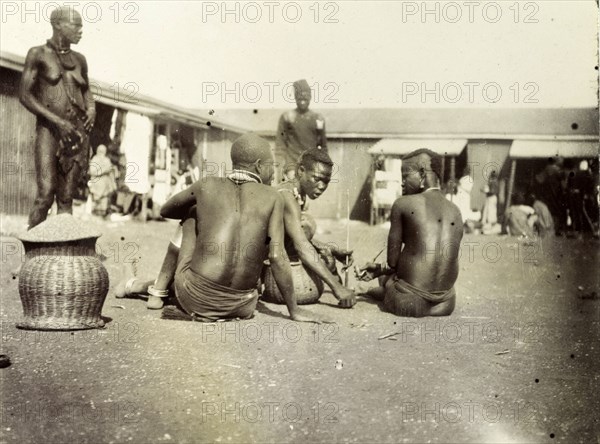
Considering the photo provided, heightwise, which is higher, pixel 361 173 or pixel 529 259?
pixel 361 173

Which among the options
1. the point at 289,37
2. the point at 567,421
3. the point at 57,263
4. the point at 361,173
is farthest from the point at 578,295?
the point at 361,173

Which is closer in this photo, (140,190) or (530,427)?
(530,427)

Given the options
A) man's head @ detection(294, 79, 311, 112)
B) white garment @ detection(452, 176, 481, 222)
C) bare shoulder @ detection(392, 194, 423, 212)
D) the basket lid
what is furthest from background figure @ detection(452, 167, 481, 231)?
the basket lid

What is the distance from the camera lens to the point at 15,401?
114 inches

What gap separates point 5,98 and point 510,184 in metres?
9.29

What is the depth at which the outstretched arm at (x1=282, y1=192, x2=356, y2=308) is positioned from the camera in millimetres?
4488

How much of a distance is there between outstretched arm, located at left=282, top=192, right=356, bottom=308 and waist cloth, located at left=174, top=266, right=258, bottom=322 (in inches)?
20.6

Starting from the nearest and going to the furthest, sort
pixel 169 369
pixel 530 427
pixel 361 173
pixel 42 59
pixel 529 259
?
pixel 530 427 < pixel 169 369 < pixel 42 59 < pixel 529 259 < pixel 361 173

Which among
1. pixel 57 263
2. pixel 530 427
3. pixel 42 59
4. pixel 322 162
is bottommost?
pixel 530 427

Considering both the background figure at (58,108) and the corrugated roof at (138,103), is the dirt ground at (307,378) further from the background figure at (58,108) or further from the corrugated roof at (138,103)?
the corrugated roof at (138,103)

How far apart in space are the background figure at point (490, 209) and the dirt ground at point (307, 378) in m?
6.59

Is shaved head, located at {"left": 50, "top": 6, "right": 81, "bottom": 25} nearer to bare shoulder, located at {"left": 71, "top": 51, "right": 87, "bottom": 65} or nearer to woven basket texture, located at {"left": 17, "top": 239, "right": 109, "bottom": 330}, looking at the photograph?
bare shoulder, located at {"left": 71, "top": 51, "right": 87, "bottom": 65}

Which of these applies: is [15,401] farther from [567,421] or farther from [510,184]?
[510,184]

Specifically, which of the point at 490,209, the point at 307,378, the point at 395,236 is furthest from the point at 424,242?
the point at 490,209
